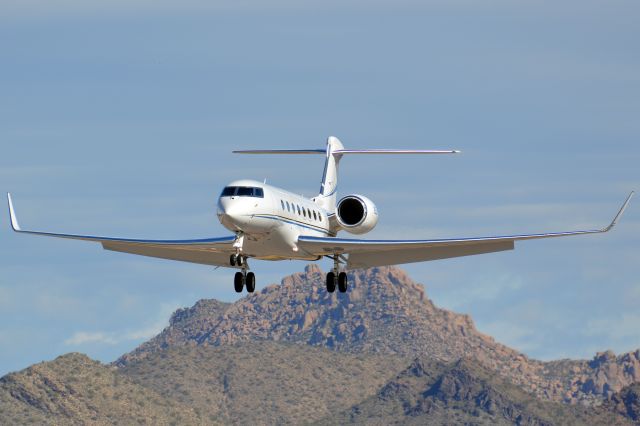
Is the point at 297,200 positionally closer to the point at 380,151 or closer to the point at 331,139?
the point at 380,151

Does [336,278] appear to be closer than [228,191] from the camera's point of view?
No

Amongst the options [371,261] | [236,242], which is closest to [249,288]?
[236,242]

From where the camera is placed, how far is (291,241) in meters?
54.5

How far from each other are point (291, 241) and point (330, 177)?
13.9 meters

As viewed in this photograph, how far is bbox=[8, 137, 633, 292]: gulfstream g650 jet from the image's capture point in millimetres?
52031

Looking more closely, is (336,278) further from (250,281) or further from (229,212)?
(229,212)

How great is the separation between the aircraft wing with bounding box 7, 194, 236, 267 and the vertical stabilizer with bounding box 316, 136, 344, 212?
746 cm

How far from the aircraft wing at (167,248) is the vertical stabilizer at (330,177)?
7.46 metres

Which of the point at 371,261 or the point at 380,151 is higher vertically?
the point at 380,151

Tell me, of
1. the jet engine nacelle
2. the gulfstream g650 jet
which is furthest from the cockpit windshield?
the jet engine nacelle

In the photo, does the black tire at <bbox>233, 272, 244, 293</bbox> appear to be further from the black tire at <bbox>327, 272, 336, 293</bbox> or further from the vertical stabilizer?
the vertical stabilizer

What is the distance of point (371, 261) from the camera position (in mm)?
58438

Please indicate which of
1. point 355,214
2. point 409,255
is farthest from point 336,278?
point 355,214

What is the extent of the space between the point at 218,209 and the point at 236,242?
5.42ft
